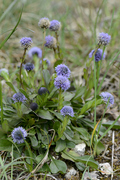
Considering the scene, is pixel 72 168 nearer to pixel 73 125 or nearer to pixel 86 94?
pixel 73 125

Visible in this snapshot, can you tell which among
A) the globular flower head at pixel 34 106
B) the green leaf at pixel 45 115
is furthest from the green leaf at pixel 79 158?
the globular flower head at pixel 34 106

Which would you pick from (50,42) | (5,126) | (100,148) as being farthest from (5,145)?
(50,42)

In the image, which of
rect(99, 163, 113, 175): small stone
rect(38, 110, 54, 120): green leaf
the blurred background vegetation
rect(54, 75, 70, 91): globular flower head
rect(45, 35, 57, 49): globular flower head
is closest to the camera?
rect(54, 75, 70, 91): globular flower head

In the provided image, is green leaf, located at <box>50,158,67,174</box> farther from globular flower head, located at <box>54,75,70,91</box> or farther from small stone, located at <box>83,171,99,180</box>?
globular flower head, located at <box>54,75,70,91</box>

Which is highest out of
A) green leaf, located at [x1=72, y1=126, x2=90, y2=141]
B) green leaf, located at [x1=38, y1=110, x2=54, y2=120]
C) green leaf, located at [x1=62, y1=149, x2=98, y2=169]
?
green leaf, located at [x1=38, y1=110, x2=54, y2=120]

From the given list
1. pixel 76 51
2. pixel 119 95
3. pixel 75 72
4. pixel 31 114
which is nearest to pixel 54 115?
pixel 31 114

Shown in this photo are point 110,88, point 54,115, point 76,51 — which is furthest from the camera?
point 76,51

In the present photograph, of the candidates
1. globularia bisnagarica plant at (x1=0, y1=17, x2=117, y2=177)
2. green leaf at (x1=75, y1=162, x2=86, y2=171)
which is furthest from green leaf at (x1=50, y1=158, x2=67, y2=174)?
green leaf at (x1=75, y1=162, x2=86, y2=171)
